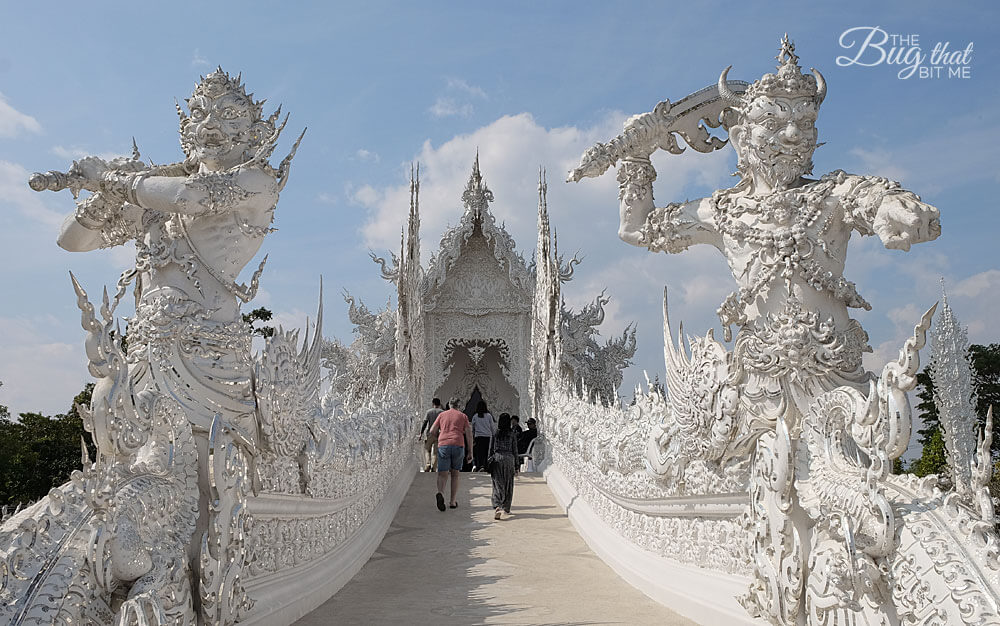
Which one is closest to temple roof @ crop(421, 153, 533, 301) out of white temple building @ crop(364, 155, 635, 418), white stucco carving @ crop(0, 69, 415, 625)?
white temple building @ crop(364, 155, 635, 418)

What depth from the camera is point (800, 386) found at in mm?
3111

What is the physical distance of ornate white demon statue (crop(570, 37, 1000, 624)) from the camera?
7.04 ft

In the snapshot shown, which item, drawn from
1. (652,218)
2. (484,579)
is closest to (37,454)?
(484,579)

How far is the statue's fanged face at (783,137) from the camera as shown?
332 centimetres

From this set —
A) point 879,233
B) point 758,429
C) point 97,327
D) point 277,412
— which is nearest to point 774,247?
point 879,233

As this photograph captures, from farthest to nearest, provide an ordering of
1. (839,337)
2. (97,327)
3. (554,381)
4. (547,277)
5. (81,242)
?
1. (547,277)
2. (554,381)
3. (81,242)
4. (839,337)
5. (97,327)

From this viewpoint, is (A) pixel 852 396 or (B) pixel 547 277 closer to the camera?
(A) pixel 852 396

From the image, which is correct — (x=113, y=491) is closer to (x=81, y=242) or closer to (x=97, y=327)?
(x=97, y=327)

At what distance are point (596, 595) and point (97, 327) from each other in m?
3.34

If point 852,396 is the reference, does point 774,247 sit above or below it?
above

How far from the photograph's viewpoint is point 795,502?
262 cm

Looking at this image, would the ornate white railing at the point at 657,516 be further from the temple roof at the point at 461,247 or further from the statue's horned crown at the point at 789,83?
the temple roof at the point at 461,247

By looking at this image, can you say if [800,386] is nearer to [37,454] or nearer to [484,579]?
[484,579]

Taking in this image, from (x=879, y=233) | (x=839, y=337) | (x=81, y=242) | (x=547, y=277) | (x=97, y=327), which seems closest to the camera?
(x=97, y=327)
